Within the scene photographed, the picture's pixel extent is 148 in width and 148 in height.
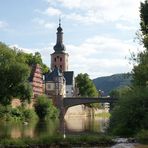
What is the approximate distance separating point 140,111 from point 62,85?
113050mm

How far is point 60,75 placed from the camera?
150m

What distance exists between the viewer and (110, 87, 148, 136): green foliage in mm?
37312

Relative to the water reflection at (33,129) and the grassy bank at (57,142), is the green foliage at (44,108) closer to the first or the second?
the water reflection at (33,129)

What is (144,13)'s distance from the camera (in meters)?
39.7

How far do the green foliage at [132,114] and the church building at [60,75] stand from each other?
10561cm

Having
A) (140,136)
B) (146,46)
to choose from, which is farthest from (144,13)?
(140,136)

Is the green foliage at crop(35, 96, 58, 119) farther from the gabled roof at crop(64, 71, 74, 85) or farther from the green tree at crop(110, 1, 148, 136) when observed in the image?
the gabled roof at crop(64, 71, 74, 85)

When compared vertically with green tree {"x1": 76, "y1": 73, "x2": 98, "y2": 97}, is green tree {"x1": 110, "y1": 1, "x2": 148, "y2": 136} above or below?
below

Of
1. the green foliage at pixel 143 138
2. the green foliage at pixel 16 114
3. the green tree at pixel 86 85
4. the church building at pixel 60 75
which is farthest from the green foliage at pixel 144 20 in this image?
the church building at pixel 60 75

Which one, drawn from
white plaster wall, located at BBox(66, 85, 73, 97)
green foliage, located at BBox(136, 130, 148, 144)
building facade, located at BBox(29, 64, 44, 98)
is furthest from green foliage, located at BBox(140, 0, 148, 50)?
white plaster wall, located at BBox(66, 85, 73, 97)

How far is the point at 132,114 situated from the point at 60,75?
112111mm

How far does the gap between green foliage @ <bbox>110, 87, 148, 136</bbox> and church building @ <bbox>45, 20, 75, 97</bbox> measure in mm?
105613

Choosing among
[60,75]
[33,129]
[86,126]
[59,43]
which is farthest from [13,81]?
[59,43]

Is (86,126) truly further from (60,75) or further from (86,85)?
(60,75)
